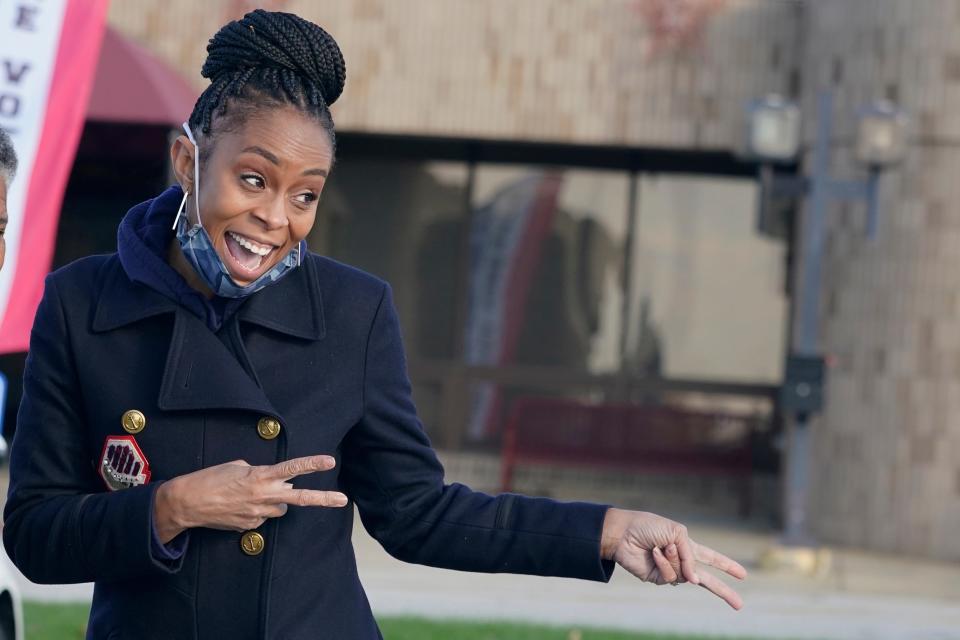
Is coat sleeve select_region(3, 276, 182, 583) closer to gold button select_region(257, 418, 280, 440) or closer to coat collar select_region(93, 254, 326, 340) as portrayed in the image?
coat collar select_region(93, 254, 326, 340)

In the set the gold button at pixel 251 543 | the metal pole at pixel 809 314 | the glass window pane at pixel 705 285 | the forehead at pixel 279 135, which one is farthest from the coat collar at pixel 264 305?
the glass window pane at pixel 705 285

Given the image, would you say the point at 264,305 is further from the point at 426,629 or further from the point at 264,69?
the point at 426,629

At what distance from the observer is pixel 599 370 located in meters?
14.5

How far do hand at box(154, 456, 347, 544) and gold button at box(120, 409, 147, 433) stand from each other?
0.13 metres

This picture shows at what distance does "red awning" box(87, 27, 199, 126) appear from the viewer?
11.3m

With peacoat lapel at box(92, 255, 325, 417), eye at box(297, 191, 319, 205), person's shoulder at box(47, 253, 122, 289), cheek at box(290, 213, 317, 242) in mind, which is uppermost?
eye at box(297, 191, 319, 205)

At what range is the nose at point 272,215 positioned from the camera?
244 centimetres

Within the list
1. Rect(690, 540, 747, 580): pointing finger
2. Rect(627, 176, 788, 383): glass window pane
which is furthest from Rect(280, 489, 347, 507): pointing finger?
Rect(627, 176, 788, 383): glass window pane

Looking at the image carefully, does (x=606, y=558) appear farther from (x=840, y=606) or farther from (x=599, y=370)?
(x=599, y=370)

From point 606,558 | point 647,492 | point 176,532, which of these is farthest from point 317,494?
point 647,492

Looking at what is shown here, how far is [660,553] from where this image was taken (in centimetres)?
253

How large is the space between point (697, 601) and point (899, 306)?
4001 mm

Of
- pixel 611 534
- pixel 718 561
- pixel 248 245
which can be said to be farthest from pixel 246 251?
pixel 718 561

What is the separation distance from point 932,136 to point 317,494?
35.2ft
